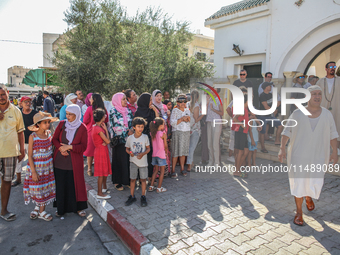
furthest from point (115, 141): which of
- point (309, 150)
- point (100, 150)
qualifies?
point (309, 150)

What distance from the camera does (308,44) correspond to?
27.0ft

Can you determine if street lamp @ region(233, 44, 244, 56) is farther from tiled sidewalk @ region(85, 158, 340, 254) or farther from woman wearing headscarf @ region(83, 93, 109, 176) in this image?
woman wearing headscarf @ region(83, 93, 109, 176)

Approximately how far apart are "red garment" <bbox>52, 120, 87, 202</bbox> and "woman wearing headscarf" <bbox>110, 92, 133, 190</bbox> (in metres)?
0.92

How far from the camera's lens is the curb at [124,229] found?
3.08 m

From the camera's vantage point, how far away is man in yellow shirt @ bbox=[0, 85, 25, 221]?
393 centimetres

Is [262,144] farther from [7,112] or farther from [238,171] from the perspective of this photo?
[7,112]

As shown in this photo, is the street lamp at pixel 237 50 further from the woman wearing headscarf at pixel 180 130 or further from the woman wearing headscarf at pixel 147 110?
the woman wearing headscarf at pixel 147 110

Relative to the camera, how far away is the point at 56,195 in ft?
12.9

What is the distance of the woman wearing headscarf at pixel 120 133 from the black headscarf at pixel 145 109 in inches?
9.9

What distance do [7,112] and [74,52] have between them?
7494 millimetres

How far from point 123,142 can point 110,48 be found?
682 cm

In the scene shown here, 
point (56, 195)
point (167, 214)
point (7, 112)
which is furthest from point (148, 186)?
point (7, 112)

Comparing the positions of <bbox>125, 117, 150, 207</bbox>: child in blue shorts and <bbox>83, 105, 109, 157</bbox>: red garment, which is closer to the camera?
<bbox>125, 117, 150, 207</bbox>: child in blue shorts

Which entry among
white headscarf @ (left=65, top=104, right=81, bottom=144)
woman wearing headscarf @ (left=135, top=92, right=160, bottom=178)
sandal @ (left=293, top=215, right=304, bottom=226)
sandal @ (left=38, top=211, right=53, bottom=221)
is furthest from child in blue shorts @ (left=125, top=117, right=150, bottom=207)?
sandal @ (left=293, top=215, right=304, bottom=226)
